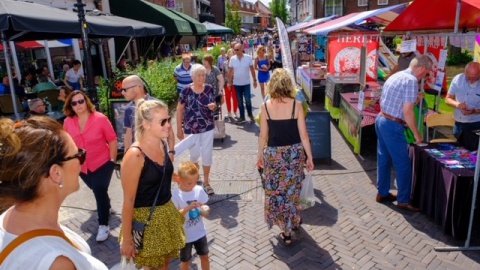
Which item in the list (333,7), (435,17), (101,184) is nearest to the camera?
(101,184)

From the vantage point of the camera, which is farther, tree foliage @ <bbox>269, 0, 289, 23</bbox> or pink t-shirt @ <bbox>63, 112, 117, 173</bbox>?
tree foliage @ <bbox>269, 0, 289, 23</bbox>

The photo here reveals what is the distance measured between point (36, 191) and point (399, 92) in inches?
158

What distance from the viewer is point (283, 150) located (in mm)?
3834

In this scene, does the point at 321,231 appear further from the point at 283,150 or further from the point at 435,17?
the point at 435,17

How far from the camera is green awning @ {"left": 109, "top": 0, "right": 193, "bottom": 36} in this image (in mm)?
17656

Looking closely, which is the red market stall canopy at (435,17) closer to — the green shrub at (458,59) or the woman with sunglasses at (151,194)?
the woman with sunglasses at (151,194)

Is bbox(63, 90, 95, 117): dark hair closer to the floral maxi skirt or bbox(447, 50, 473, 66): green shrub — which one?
the floral maxi skirt

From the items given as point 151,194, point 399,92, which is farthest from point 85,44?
point 399,92

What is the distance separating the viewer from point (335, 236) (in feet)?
13.9

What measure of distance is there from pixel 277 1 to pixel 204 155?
6904 centimetres

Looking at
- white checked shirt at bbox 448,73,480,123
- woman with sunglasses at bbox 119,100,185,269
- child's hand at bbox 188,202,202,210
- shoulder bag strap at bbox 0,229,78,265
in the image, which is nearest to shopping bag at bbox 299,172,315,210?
child's hand at bbox 188,202,202,210

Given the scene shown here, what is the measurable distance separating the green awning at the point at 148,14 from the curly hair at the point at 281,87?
1504 centimetres

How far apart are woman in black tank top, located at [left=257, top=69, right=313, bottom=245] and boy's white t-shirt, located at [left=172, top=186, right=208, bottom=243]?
3.32 ft

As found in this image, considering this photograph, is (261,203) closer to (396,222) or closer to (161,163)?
(396,222)
